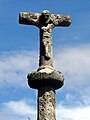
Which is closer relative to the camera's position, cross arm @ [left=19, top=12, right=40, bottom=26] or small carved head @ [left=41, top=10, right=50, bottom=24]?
small carved head @ [left=41, top=10, right=50, bottom=24]

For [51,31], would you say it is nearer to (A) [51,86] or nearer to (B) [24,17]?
(B) [24,17]

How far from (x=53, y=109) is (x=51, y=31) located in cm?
212

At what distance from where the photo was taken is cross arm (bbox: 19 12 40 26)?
952cm

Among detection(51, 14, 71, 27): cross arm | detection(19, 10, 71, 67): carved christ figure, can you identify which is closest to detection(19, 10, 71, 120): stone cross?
detection(19, 10, 71, 67): carved christ figure

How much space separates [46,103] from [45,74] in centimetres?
68

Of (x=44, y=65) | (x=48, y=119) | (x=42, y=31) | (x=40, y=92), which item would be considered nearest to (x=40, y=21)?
(x=42, y=31)

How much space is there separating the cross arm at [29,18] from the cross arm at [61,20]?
0.46 m

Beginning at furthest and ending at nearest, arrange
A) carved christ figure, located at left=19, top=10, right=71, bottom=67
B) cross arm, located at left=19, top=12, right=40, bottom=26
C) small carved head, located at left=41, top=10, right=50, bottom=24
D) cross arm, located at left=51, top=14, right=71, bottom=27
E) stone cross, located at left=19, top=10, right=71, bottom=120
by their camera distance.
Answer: cross arm, located at left=51, top=14, right=71, bottom=27, cross arm, located at left=19, top=12, right=40, bottom=26, small carved head, located at left=41, top=10, right=50, bottom=24, carved christ figure, located at left=19, top=10, right=71, bottom=67, stone cross, located at left=19, top=10, right=71, bottom=120

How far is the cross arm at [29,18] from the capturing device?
9.52m

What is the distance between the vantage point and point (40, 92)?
8727mm

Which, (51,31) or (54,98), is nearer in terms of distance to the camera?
(54,98)

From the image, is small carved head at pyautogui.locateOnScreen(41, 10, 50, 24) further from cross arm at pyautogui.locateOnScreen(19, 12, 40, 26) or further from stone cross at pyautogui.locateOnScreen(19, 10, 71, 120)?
cross arm at pyautogui.locateOnScreen(19, 12, 40, 26)

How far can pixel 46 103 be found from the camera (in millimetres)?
8578

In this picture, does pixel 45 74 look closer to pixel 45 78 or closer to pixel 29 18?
pixel 45 78
